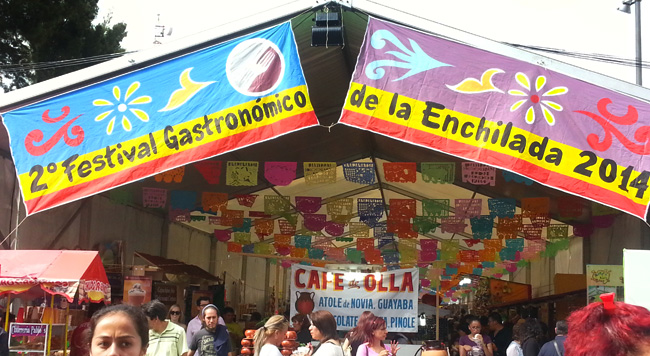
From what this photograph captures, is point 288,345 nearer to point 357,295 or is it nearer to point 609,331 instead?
point 357,295

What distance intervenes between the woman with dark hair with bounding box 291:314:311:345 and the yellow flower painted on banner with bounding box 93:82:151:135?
3688 mm

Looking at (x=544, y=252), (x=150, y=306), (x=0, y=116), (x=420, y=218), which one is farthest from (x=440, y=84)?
(x=544, y=252)

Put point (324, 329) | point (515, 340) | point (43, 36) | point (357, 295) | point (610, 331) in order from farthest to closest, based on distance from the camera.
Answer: point (43, 36) < point (357, 295) < point (515, 340) < point (324, 329) < point (610, 331)

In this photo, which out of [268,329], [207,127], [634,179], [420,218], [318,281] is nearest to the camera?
[268,329]

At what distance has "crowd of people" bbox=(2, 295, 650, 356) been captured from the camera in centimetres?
242

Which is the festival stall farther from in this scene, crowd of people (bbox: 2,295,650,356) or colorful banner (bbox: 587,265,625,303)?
colorful banner (bbox: 587,265,625,303)

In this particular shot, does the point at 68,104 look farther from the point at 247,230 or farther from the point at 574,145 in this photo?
the point at 247,230

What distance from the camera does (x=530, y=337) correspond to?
9125 mm

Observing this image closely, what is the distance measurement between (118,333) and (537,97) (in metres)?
6.85

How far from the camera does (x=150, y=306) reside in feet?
24.6

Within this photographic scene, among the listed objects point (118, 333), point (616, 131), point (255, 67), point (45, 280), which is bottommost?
point (118, 333)

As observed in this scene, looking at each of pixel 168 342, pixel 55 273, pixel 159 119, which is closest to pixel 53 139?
pixel 159 119

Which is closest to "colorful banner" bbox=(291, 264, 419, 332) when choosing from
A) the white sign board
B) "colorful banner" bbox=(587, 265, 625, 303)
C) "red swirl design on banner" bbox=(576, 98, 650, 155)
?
"colorful banner" bbox=(587, 265, 625, 303)

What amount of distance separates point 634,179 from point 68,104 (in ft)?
21.9
